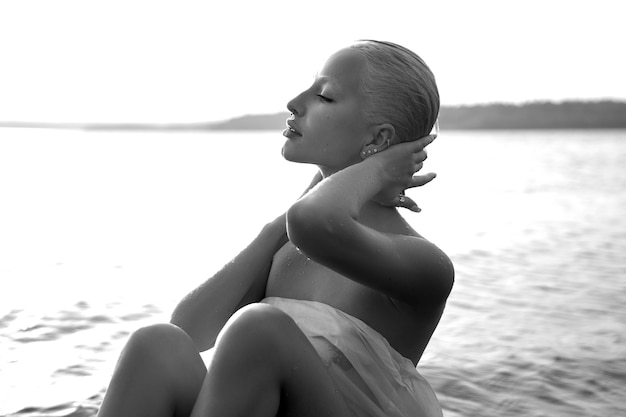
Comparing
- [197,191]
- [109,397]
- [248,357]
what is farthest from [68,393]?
[197,191]

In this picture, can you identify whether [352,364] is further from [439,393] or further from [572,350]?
[572,350]

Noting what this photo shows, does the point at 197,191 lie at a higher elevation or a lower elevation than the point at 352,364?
lower

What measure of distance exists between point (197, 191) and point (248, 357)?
1124cm

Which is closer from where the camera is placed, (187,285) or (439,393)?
(439,393)

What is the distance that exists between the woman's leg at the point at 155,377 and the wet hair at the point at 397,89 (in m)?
0.78

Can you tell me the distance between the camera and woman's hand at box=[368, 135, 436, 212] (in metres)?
2.15

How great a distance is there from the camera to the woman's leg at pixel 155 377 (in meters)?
1.88

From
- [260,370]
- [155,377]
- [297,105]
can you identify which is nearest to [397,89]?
[297,105]

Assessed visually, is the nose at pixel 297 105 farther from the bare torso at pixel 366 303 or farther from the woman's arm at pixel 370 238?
the bare torso at pixel 366 303

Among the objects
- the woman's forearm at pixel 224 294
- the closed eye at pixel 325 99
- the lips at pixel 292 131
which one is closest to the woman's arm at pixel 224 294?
the woman's forearm at pixel 224 294

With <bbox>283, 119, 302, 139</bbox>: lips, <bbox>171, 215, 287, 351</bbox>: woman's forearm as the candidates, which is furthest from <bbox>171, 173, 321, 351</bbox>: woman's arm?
<bbox>283, 119, 302, 139</bbox>: lips

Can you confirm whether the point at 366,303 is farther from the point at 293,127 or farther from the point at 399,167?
the point at 293,127

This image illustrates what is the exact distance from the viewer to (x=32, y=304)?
4730 millimetres

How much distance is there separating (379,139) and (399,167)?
0.10 metres
